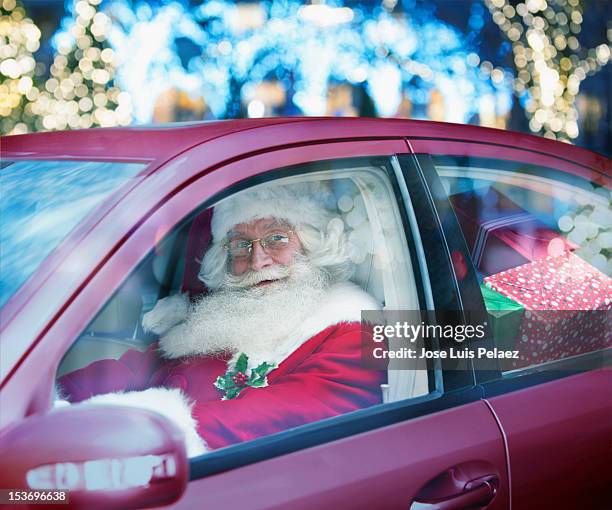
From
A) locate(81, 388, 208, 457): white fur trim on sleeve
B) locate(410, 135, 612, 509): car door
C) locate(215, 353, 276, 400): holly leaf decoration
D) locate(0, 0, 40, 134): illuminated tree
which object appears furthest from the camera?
locate(0, 0, 40, 134): illuminated tree

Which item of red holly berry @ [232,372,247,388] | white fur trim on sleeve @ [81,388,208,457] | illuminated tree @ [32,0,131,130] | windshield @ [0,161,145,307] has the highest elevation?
illuminated tree @ [32,0,131,130]

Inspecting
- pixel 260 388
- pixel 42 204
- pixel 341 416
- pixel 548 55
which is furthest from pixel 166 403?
pixel 548 55

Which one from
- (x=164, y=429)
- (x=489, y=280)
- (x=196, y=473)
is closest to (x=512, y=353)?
(x=489, y=280)

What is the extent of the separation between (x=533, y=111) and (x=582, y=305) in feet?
41.3

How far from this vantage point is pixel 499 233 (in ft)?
6.64

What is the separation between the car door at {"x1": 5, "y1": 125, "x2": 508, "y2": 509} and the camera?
125cm

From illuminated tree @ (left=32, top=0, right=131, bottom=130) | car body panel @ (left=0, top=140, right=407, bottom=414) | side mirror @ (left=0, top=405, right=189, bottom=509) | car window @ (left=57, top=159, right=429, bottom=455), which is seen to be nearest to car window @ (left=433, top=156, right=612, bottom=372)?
car window @ (left=57, top=159, right=429, bottom=455)

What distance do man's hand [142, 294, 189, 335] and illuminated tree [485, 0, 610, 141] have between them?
11.5 meters

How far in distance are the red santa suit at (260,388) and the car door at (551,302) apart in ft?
1.01

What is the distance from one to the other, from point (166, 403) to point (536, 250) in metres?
1.05

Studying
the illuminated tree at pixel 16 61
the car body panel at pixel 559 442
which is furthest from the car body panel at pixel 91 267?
the illuminated tree at pixel 16 61

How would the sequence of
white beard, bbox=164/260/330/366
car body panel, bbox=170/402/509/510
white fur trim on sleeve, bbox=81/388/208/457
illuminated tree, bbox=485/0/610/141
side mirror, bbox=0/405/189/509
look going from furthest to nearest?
illuminated tree, bbox=485/0/610/141, white beard, bbox=164/260/330/366, white fur trim on sleeve, bbox=81/388/208/457, car body panel, bbox=170/402/509/510, side mirror, bbox=0/405/189/509

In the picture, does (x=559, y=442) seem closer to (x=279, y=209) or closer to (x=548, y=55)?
(x=279, y=209)

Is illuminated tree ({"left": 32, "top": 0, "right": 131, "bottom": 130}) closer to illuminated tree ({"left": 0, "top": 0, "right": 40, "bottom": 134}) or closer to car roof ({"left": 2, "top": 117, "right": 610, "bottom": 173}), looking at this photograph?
illuminated tree ({"left": 0, "top": 0, "right": 40, "bottom": 134})
